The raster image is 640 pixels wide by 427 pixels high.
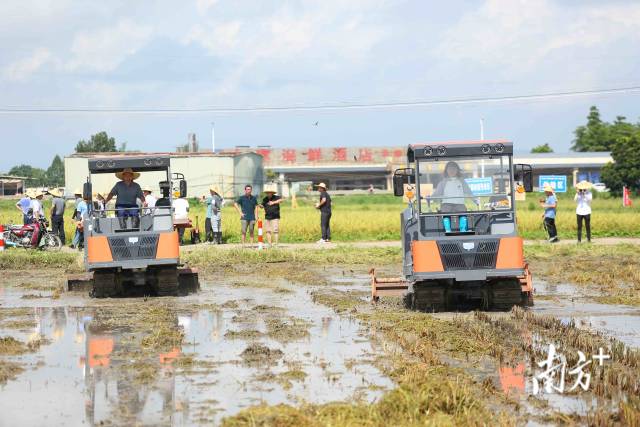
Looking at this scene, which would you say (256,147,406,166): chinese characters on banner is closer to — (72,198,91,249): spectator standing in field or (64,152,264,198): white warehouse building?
(64,152,264,198): white warehouse building

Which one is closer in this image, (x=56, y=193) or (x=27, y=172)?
(x=56, y=193)

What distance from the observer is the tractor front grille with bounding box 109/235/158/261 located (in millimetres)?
17094

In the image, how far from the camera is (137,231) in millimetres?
17453

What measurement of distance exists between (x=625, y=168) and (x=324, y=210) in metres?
48.9

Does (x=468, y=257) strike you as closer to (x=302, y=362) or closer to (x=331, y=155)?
(x=302, y=362)

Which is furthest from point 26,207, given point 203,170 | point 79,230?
point 203,170

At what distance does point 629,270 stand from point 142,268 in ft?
30.5

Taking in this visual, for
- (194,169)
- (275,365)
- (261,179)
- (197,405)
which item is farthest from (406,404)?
(261,179)

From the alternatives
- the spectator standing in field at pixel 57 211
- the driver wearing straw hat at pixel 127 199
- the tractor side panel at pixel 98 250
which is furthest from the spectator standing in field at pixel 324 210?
the tractor side panel at pixel 98 250

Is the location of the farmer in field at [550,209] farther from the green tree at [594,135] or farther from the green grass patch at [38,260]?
the green tree at [594,135]

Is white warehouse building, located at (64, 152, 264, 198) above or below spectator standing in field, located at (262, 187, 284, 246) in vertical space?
above

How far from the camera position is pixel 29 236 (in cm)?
2838

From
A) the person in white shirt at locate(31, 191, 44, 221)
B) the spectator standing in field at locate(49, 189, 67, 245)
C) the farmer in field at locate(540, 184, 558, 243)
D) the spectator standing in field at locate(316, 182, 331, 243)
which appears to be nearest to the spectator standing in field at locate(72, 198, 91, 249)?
the spectator standing in field at locate(49, 189, 67, 245)

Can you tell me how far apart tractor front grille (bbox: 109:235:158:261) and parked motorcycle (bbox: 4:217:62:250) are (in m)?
11.7
